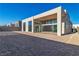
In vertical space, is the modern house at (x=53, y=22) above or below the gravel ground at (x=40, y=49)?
above

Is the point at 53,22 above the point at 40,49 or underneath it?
above

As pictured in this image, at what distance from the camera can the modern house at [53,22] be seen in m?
18.3

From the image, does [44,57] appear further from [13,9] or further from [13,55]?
[13,9]

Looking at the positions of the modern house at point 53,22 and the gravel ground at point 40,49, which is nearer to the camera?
the gravel ground at point 40,49

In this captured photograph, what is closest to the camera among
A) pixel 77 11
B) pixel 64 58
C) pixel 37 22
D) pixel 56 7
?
pixel 64 58

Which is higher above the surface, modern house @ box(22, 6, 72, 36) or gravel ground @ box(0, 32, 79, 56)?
modern house @ box(22, 6, 72, 36)

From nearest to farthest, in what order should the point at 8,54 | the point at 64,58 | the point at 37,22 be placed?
1. the point at 64,58
2. the point at 8,54
3. the point at 37,22

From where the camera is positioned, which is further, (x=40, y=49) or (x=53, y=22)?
(x=53, y=22)

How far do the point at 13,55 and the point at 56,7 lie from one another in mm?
10165

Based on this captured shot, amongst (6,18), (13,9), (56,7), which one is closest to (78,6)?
(56,7)

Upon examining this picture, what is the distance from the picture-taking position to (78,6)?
49.0 ft

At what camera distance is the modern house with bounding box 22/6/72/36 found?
A: 18.3 metres

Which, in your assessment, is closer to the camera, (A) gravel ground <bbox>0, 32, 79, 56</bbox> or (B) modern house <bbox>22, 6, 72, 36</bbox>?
(A) gravel ground <bbox>0, 32, 79, 56</bbox>

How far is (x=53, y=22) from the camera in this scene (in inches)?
862
